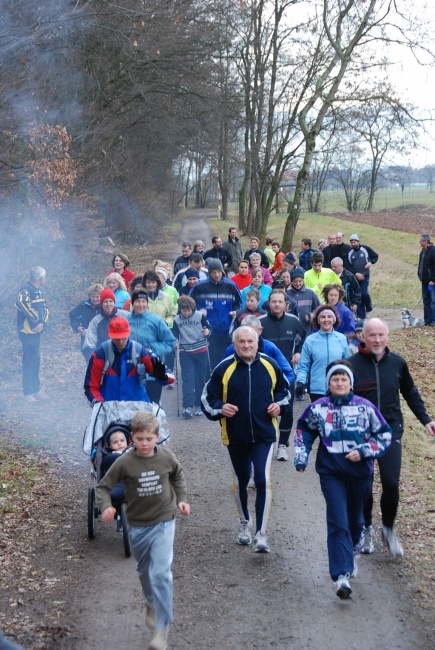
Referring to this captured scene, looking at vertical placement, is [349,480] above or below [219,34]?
below

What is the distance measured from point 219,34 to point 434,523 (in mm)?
17211

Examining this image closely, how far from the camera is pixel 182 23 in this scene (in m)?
20.0

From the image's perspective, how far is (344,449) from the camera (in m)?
5.70

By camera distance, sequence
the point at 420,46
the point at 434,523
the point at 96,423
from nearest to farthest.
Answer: the point at 96,423 < the point at 434,523 < the point at 420,46

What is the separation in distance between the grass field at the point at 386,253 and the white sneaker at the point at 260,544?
1712 centimetres

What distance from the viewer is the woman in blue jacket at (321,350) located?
816 centimetres

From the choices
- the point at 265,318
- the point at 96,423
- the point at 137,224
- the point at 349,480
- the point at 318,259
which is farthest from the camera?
the point at 137,224

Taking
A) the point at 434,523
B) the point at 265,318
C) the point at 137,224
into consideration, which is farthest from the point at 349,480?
the point at 137,224

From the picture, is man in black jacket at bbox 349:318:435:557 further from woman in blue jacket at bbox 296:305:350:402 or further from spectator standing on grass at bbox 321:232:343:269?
spectator standing on grass at bbox 321:232:343:269

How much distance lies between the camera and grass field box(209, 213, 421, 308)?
24881 mm

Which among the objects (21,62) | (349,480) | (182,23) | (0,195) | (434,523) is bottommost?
(434,523)

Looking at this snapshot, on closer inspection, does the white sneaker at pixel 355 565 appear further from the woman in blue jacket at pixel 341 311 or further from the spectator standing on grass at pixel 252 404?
the woman in blue jacket at pixel 341 311

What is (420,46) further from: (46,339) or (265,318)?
(265,318)

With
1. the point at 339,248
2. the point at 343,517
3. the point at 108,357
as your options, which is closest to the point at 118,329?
the point at 108,357
